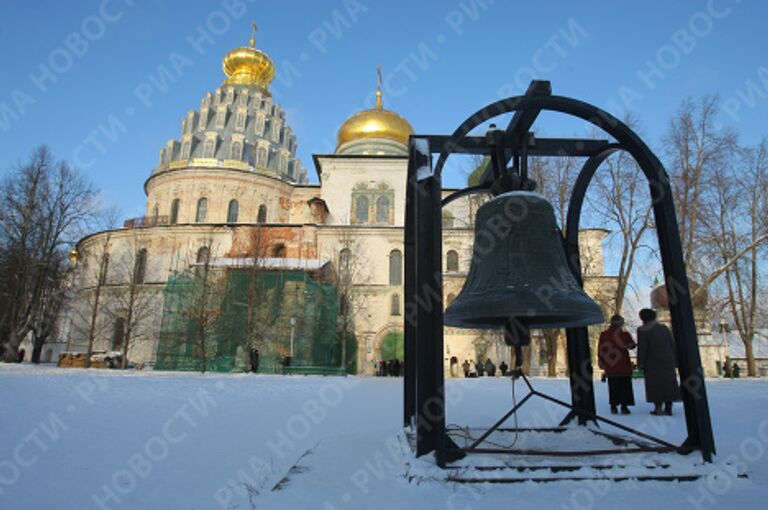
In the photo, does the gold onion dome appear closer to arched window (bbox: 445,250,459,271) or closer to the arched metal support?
arched window (bbox: 445,250,459,271)

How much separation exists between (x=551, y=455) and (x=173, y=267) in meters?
33.8

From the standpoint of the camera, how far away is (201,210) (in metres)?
36.1

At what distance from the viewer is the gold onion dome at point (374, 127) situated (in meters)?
36.2

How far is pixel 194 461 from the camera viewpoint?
3.70 m

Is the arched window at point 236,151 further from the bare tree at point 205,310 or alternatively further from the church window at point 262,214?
the bare tree at point 205,310

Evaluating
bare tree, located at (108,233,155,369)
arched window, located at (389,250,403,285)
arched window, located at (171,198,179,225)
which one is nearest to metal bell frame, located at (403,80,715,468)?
arched window, located at (389,250,403,285)

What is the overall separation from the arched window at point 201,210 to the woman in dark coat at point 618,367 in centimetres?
3351

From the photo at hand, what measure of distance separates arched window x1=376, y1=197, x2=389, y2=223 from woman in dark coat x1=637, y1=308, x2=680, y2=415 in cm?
2769

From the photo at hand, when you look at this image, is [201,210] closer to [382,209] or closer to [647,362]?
[382,209]

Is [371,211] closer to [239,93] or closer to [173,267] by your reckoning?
[173,267]

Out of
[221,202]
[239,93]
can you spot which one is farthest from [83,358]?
[239,93]

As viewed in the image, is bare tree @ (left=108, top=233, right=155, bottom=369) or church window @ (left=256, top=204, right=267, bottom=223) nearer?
bare tree @ (left=108, top=233, right=155, bottom=369)

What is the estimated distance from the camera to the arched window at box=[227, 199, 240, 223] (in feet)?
119

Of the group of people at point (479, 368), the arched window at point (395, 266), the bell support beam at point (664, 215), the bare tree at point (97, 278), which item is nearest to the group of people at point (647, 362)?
the bell support beam at point (664, 215)
